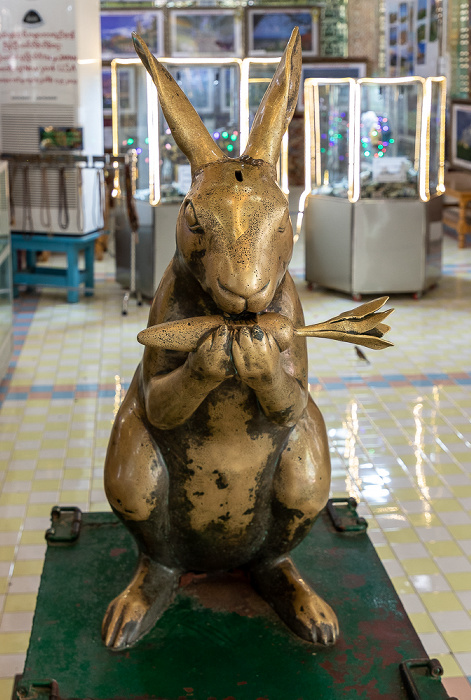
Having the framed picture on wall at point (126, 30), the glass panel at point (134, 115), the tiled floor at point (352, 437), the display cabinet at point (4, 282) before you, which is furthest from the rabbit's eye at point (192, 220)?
the framed picture on wall at point (126, 30)

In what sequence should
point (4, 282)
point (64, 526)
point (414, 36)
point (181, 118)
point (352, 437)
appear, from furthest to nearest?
point (414, 36)
point (4, 282)
point (352, 437)
point (64, 526)
point (181, 118)

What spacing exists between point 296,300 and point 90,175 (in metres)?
5.57

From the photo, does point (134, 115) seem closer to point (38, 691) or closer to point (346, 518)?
point (346, 518)

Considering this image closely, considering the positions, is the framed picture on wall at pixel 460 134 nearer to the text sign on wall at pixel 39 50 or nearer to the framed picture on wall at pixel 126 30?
the framed picture on wall at pixel 126 30

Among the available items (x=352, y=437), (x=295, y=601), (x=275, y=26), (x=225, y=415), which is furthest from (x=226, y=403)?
(x=275, y=26)

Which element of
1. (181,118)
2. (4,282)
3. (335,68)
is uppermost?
(335,68)

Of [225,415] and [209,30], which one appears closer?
[225,415]

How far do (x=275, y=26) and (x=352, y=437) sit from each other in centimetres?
932

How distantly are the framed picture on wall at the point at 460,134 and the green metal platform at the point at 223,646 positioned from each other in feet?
28.0

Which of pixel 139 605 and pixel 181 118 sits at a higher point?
pixel 181 118

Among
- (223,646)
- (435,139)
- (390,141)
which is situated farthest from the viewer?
(435,139)

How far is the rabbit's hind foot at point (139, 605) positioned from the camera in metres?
1.92

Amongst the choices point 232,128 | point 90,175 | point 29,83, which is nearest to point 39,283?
point 90,175

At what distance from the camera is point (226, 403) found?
1.79 metres
